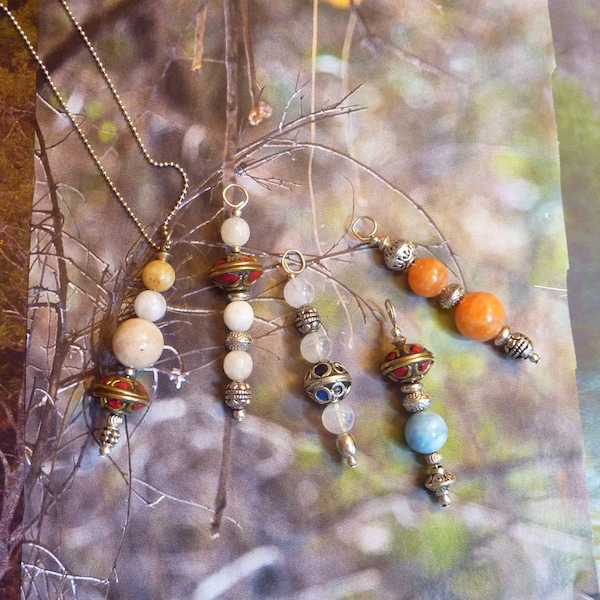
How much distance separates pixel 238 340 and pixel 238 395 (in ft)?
0.28

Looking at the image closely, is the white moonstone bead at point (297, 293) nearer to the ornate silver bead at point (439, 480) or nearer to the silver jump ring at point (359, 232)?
the silver jump ring at point (359, 232)

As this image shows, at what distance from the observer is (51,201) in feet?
3.21

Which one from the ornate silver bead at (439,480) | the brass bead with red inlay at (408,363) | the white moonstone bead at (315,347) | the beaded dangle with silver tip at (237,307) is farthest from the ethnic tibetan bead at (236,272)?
the ornate silver bead at (439,480)

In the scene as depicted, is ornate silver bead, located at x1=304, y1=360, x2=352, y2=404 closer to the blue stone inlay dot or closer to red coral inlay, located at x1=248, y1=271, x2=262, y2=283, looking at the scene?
the blue stone inlay dot

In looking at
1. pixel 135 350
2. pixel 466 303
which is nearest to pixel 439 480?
pixel 466 303

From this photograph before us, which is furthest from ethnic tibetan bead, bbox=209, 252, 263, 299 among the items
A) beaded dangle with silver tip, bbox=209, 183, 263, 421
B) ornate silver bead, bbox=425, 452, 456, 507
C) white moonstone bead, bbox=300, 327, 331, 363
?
ornate silver bead, bbox=425, 452, 456, 507

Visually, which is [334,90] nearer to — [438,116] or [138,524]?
[438,116]

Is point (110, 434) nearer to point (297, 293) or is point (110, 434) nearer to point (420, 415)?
point (297, 293)

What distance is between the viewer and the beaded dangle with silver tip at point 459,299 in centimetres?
93

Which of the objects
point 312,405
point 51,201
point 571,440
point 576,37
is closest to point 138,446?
point 312,405

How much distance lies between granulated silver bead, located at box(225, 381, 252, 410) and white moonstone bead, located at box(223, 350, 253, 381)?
1 cm

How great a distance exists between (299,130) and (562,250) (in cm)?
48

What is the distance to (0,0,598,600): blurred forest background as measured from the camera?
878mm

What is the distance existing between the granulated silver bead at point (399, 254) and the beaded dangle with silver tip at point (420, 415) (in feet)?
0.42
